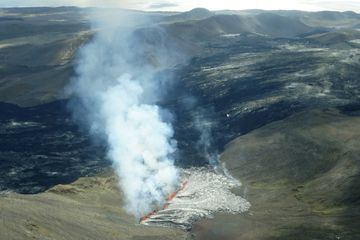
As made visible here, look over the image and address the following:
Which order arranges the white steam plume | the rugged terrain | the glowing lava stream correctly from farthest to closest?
the white steam plume
the glowing lava stream
the rugged terrain

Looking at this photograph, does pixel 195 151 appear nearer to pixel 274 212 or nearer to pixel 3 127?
pixel 274 212

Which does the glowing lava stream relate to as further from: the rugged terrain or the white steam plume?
the white steam plume

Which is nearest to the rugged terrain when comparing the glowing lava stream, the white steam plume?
the glowing lava stream

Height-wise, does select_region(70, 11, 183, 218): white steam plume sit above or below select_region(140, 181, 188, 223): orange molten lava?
above

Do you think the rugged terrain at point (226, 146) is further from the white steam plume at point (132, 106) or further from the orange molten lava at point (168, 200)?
the white steam plume at point (132, 106)

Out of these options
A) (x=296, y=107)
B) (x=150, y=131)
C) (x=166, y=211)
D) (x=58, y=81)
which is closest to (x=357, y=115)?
(x=296, y=107)

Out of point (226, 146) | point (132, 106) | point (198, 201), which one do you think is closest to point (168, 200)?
point (198, 201)
